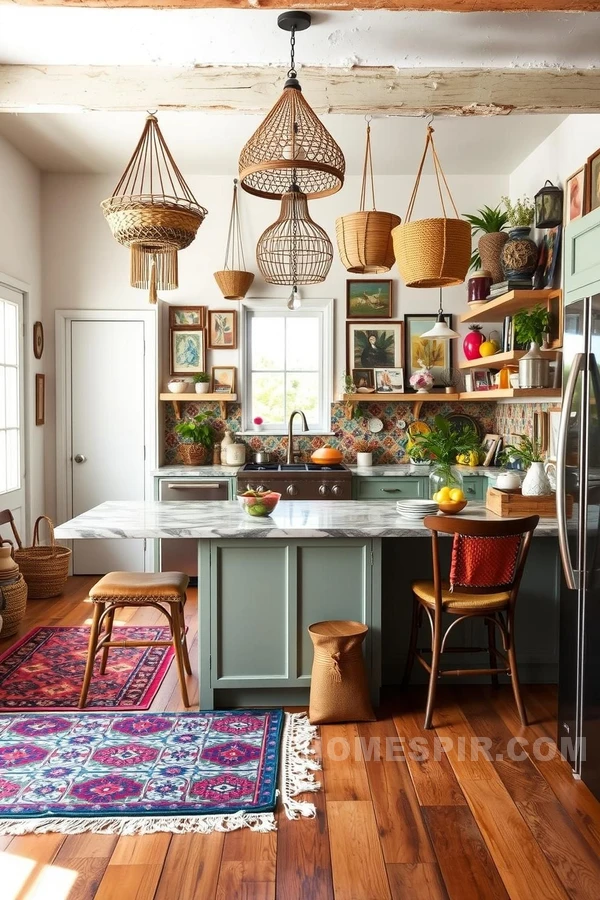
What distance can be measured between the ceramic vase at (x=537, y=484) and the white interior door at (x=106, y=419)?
11.1ft

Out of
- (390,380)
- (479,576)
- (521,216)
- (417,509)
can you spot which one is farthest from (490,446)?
(479,576)

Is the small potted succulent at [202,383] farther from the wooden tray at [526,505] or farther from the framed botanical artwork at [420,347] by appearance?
the wooden tray at [526,505]

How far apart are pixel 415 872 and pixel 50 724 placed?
5.75 ft

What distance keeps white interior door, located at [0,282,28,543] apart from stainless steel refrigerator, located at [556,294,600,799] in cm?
396

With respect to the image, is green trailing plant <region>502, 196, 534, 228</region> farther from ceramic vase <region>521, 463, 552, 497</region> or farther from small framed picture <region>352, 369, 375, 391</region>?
ceramic vase <region>521, 463, 552, 497</region>

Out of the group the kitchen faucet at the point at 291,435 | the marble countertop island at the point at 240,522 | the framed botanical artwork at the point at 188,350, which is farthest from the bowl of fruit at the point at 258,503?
the framed botanical artwork at the point at 188,350

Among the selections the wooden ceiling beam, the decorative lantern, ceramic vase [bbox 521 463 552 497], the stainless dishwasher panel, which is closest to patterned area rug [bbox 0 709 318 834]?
ceramic vase [bbox 521 463 552 497]

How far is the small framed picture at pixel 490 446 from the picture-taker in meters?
5.71

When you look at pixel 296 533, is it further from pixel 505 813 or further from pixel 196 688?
pixel 505 813

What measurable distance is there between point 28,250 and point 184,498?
2284 mm

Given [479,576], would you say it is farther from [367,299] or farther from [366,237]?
[367,299]

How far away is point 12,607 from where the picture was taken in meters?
4.39

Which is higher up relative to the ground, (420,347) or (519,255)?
(519,255)

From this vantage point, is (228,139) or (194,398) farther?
(194,398)
